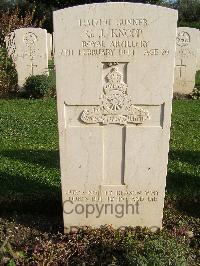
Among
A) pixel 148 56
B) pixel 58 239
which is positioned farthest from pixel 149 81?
pixel 58 239

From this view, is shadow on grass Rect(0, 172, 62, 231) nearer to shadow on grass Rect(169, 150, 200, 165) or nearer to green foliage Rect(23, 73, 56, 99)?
shadow on grass Rect(169, 150, 200, 165)

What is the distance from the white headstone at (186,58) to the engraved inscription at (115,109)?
27.5 feet

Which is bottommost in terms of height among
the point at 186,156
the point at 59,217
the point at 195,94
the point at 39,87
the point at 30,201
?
the point at 59,217

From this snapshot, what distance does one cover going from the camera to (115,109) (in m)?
3.56

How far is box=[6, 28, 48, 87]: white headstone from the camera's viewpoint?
11.5 meters

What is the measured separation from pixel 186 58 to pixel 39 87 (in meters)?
4.66

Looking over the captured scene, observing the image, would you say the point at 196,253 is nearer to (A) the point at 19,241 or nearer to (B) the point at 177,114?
(A) the point at 19,241

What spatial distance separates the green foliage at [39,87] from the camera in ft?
37.5

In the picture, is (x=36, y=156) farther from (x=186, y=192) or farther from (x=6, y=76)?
(x=6, y=76)

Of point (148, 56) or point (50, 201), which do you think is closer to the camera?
point (148, 56)

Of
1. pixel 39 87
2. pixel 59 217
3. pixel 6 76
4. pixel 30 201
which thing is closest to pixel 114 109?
pixel 59 217

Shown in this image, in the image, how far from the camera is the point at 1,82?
458 inches

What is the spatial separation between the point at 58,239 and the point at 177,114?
581 centimetres

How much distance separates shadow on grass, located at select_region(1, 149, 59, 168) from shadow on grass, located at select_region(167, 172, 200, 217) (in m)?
1.78
